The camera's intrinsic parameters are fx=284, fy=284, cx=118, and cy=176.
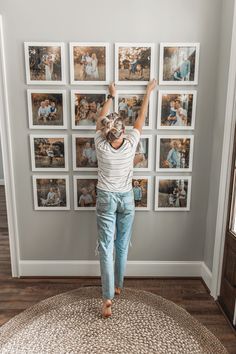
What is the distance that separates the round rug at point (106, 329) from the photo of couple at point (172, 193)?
0.80 meters

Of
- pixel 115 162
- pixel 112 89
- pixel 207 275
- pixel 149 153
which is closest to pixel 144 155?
pixel 149 153

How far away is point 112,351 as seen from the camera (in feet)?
6.10

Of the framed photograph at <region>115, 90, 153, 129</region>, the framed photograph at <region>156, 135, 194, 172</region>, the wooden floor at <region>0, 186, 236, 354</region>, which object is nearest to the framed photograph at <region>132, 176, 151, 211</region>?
the framed photograph at <region>156, 135, 194, 172</region>

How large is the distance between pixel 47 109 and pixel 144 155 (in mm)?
915

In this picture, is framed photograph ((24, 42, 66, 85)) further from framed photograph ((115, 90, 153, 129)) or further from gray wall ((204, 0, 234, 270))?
gray wall ((204, 0, 234, 270))

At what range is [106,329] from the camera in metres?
2.04

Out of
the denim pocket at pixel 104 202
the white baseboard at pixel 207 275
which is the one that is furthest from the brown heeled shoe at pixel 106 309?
the white baseboard at pixel 207 275

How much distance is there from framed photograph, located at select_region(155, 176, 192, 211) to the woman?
1.45ft

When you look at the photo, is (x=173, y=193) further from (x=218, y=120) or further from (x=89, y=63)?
(x=89, y=63)

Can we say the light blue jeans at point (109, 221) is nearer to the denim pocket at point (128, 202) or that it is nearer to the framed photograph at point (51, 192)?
the denim pocket at point (128, 202)

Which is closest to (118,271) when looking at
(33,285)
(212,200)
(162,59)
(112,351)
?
(112,351)

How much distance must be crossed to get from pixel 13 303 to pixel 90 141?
1489mm

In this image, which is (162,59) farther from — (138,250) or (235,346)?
(235,346)

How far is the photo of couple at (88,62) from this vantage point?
7.51 ft
